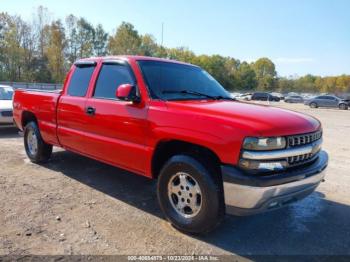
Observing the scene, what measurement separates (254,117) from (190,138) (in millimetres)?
687

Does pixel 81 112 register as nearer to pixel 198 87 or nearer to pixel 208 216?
pixel 198 87

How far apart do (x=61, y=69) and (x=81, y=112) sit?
7064cm

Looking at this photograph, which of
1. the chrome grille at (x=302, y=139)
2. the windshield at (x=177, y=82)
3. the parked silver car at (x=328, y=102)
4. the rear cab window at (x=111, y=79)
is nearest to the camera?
the chrome grille at (x=302, y=139)

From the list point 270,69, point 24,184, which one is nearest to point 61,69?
point 24,184

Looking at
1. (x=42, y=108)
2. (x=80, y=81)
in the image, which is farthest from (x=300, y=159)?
(x=42, y=108)

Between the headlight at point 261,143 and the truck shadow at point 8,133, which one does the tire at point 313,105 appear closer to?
the truck shadow at point 8,133

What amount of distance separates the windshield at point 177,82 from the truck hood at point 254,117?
355mm

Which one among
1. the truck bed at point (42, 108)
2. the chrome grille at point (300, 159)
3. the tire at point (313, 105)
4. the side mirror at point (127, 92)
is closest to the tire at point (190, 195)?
the chrome grille at point (300, 159)

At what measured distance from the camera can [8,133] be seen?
10.6 meters

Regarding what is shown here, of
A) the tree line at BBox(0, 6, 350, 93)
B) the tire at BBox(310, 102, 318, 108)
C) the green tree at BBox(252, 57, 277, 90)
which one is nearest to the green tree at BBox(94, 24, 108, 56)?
the tree line at BBox(0, 6, 350, 93)

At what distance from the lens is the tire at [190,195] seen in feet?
12.1

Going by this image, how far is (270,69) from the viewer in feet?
453

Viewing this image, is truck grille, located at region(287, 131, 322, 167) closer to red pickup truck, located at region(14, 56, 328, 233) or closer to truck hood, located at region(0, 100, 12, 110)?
red pickup truck, located at region(14, 56, 328, 233)

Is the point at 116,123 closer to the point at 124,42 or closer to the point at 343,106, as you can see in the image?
the point at 343,106
